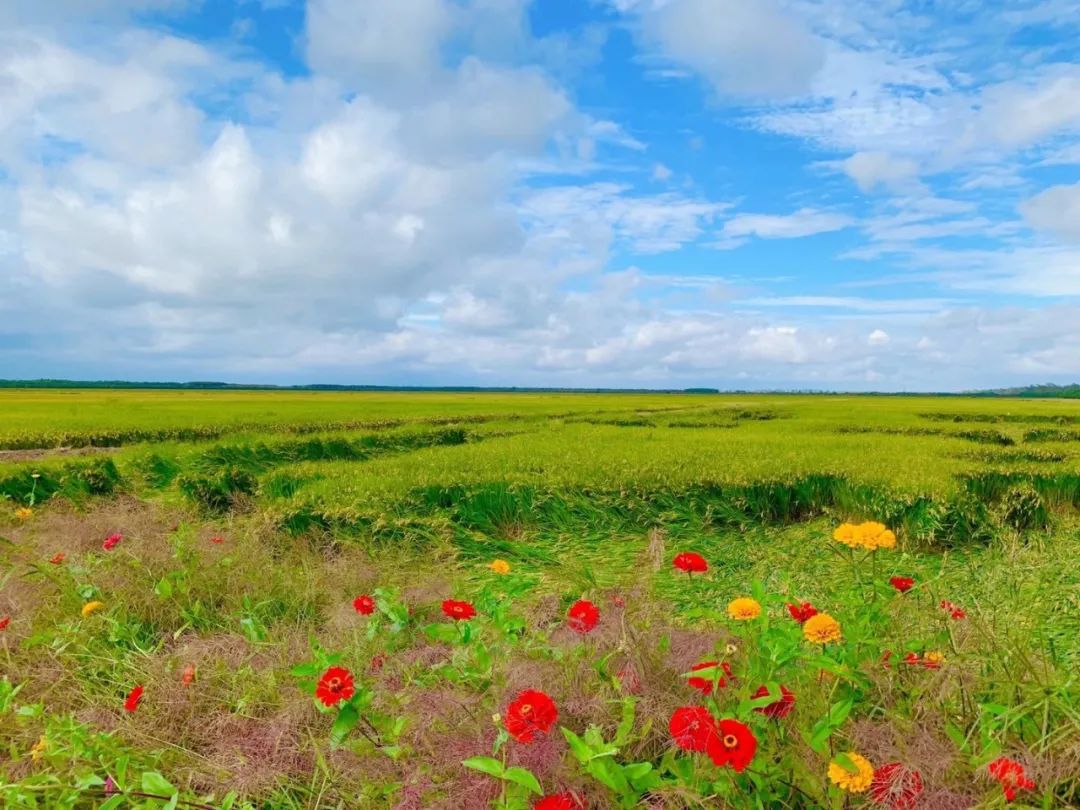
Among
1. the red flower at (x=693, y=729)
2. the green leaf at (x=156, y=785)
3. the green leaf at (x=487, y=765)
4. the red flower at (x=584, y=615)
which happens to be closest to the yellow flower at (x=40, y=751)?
the green leaf at (x=156, y=785)

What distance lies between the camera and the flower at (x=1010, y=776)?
181cm

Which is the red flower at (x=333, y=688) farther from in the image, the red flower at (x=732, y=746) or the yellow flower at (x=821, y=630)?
the yellow flower at (x=821, y=630)

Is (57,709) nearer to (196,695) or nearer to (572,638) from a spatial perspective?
(196,695)

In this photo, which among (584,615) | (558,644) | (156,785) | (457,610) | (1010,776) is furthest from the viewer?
(558,644)

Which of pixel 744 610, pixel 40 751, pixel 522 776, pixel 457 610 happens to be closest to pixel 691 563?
pixel 744 610

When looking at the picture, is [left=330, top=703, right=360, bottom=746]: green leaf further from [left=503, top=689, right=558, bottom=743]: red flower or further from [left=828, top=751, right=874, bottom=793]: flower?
[left=828, top=751, right=874, bottom=793]: flower

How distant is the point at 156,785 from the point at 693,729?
1831 mm

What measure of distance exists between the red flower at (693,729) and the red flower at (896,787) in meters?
0.54

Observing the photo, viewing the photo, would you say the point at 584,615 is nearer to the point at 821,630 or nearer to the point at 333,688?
the point at 821,630

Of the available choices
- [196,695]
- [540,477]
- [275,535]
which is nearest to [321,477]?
[275,535]

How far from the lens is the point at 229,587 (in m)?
4.69

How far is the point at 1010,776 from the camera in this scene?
1.81m

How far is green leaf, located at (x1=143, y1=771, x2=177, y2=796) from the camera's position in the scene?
2.27m

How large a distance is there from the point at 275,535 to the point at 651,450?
5.79 m
